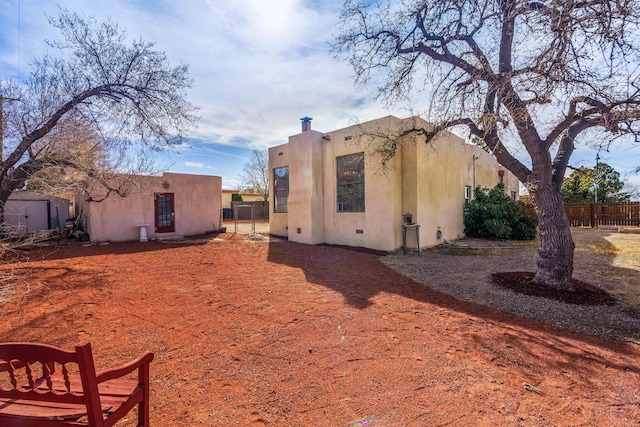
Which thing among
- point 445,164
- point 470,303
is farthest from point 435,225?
point 470,303

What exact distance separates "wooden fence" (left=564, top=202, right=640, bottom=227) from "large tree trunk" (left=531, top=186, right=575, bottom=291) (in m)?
14.3

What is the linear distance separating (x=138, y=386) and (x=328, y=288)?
13.2 feet

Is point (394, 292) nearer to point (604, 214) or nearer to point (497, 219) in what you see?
point (497, 219)

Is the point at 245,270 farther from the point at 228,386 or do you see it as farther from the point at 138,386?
the point at 138,386

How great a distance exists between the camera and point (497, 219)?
1248 cm

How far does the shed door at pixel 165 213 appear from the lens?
520 inches

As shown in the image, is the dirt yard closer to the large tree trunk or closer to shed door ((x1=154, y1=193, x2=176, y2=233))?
the large tree trunk

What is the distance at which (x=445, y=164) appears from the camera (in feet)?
37.3

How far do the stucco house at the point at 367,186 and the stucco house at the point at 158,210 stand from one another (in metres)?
3.71

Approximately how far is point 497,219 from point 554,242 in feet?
25.0

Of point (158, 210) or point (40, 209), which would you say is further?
point (40, 209)

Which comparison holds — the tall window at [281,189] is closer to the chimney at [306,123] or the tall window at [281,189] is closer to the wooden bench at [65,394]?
the chimney at [306,123]

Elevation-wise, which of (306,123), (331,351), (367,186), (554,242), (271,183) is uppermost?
(306,123)

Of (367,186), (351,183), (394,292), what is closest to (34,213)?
(351,183)
